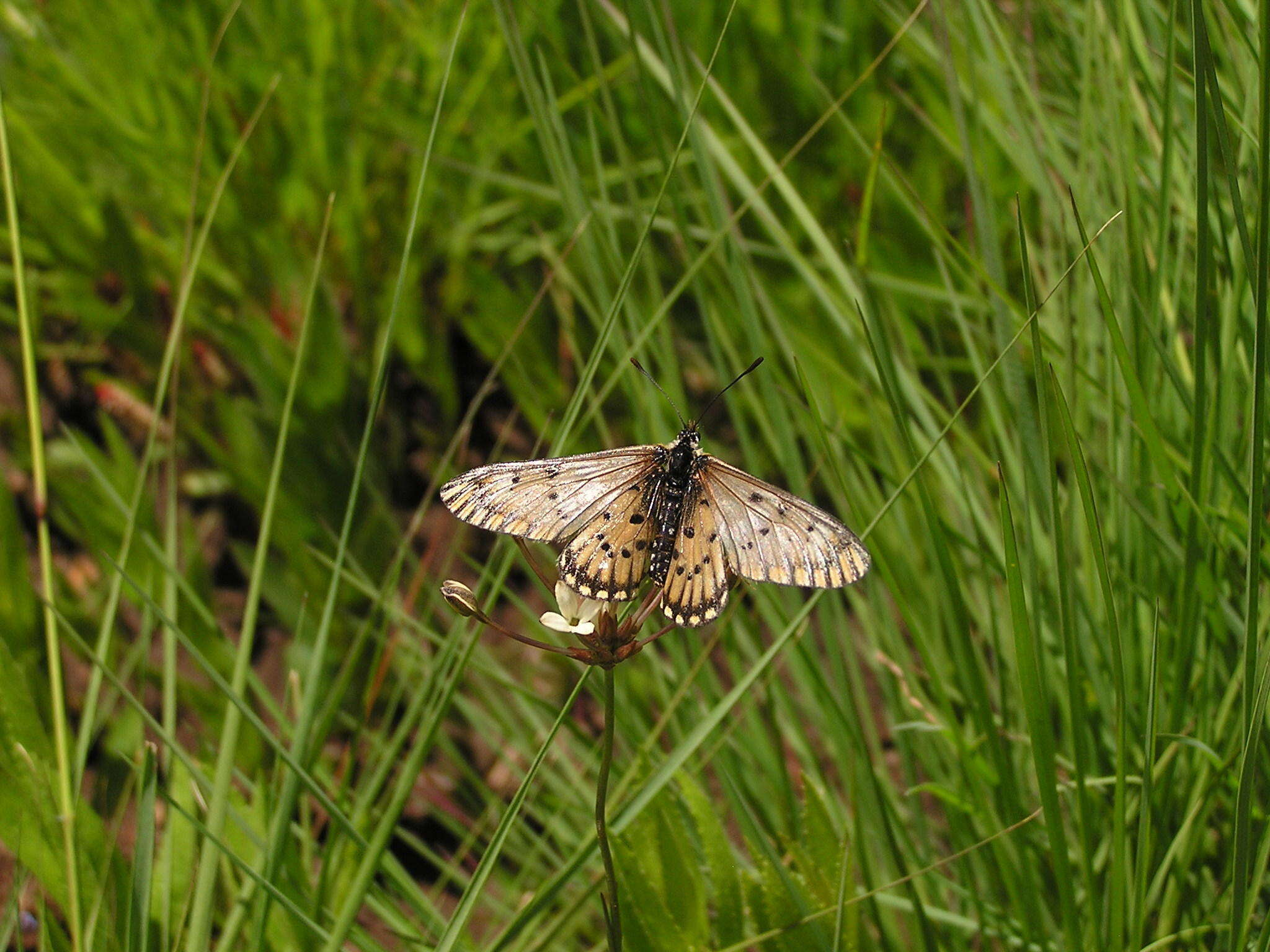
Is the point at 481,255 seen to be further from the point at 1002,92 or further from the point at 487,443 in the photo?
the point at 1002,92

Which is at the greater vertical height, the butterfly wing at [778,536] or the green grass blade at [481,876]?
the butterfly wing at [778,536]

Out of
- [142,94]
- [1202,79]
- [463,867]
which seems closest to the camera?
[1202,79]

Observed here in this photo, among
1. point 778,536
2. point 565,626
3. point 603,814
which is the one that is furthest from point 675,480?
point 603,814

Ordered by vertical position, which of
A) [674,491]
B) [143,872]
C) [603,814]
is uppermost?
[674,491]

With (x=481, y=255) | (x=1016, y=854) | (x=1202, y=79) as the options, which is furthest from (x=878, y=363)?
(x=481, y=255)

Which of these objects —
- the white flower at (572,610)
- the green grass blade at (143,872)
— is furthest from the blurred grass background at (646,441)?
the white flower at (572,610)

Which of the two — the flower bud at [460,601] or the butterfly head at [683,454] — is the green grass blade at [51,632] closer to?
the flower bud at [460,601]

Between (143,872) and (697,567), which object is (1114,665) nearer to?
(697,567)
